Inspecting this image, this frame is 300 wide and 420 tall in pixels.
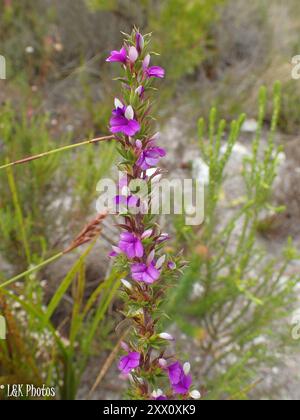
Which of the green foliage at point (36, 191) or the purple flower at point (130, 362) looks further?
the green foliage at point (36, 191)

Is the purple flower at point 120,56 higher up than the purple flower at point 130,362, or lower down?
higher up

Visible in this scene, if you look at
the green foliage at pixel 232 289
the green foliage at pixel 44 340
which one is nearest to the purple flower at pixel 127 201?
the green foliage at pixel 44 340

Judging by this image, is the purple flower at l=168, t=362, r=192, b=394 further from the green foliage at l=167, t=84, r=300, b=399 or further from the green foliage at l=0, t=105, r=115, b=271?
the green foliage at l=0, t=105, r=115, b=271

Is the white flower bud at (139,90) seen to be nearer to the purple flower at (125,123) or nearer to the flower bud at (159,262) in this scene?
the purple flower at (125,123)

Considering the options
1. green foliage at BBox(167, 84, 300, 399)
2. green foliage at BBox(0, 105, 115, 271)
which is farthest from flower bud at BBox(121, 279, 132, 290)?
green foliage at BBox(0, 105, 115, 271)

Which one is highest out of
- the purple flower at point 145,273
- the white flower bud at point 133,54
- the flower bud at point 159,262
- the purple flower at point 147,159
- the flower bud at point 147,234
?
the white flower bud at point 133,54
